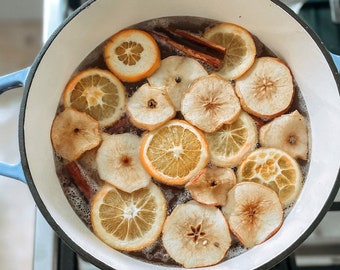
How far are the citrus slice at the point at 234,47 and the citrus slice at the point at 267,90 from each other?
0.9 inches

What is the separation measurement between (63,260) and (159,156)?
9.4 inches

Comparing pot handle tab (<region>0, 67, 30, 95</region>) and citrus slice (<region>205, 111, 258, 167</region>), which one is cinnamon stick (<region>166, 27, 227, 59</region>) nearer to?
citrus slice (<region>205, 111, 258, 167</region>)

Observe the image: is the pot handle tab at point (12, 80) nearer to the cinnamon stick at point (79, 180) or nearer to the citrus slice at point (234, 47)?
the cinnamon stick at point (79, 180)

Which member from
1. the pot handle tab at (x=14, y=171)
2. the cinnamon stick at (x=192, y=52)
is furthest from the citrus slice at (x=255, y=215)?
the pot handle tab at (x=14, y=171)

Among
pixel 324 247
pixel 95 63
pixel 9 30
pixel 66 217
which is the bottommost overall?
pixel 324 247

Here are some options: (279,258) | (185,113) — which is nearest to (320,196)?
(279,258)

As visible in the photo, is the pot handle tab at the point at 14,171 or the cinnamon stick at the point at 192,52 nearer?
the pot handle tab at the point at 14,171

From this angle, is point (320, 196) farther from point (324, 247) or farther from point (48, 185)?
point (48, 185)

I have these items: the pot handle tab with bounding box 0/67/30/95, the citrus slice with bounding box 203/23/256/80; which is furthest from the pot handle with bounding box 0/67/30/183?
the citrus slice with bounding box 203/23/256/80

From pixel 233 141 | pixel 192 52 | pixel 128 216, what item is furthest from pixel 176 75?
pixel 128 216

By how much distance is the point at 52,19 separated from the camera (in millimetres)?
996

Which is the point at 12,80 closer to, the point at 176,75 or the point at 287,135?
the point at 176,75

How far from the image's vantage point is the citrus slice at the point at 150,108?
0.94 meters

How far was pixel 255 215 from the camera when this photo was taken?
0.89 meters
